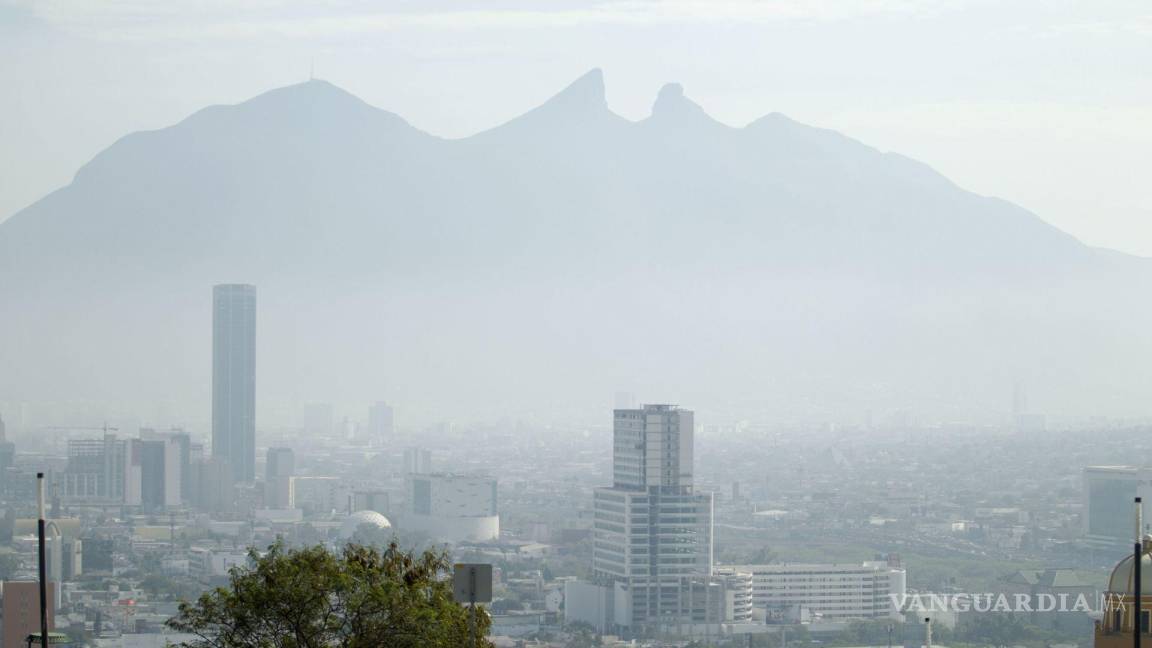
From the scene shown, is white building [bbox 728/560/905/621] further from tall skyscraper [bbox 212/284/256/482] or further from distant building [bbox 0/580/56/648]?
tall skyscraper [bbox 212/284/256/482]

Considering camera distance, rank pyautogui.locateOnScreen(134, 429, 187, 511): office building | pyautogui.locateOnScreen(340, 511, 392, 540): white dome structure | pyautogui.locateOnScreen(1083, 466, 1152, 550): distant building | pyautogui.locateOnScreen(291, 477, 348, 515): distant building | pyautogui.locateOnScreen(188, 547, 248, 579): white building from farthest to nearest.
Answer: pyautogui.locateOnScreen(134, 429, 187, 511): office building
pyautogui.locateOnScreen(291, 477, 348, 515): distant building
pyautogui.locateOnScreen(340, 511, 392, 540): white dome structure
pyautogui.locateOnScreen(1083, 466, 1152, 550): distant building
pyautogui.locateOnScreen(188, 547, 248, 579): white building

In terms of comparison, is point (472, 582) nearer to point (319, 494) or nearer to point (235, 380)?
point (319, 494)

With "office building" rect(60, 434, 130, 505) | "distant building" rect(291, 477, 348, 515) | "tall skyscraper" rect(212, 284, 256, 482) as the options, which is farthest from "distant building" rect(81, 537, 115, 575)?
"tall skyscraper" rect(212, 284, 256, 482)

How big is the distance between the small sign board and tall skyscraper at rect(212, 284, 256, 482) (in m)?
142

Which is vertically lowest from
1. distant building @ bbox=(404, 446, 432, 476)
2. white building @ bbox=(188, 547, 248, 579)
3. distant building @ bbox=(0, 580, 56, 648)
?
white building @ bbox=(188, 547, 248, 579)

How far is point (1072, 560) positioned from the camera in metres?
102

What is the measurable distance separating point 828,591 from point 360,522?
1343 inches

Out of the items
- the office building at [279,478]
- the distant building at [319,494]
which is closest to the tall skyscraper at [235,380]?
the office building at [279,478]

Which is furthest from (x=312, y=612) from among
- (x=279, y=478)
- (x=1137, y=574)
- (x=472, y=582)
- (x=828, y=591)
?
(x=279, y=478)

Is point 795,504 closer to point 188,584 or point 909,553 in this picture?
point 909,553

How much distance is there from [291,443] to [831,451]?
4776 cm

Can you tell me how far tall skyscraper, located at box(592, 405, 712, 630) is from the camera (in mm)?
81938

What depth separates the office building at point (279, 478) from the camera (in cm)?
14138

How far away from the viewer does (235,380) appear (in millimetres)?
178500
